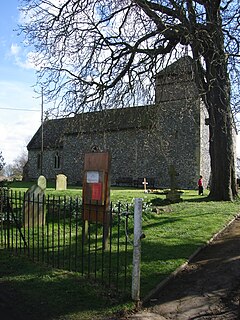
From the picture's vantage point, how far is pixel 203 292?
16.0ft

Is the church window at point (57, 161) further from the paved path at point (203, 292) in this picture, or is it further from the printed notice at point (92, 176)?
the paved path at point (203, 292)

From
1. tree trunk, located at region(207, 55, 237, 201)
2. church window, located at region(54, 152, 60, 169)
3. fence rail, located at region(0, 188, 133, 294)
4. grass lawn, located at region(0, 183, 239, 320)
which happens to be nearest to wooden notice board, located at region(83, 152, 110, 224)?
fence rail, located at region(0, 188, 133, 294)

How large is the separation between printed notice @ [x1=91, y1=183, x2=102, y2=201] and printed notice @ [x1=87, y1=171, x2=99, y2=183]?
0.28ft

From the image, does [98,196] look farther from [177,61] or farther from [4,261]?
[177,61]

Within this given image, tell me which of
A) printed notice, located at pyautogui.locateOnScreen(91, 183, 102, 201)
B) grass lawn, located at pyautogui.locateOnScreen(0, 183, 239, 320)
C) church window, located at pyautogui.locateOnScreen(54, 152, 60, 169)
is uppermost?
church window, located at pyautogui.locateOnScreen(54, 152, 60, 169)

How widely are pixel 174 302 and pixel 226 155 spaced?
1142 centimetres

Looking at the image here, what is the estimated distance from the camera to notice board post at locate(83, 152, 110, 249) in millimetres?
6977

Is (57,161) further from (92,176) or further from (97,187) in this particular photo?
(97,187)

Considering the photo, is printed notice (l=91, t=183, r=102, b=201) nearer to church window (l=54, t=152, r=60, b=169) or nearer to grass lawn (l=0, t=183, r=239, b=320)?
grass lawn (l=0, t=183, r=239, b=320)

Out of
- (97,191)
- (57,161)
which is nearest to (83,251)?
(97,191)

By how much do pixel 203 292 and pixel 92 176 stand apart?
133 inches

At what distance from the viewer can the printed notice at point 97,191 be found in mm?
7090

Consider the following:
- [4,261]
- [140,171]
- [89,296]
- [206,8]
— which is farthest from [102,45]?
[140,171]

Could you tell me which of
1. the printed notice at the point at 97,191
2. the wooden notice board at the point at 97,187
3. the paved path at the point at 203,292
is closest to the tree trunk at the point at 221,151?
the paved path at the point at 203,292
